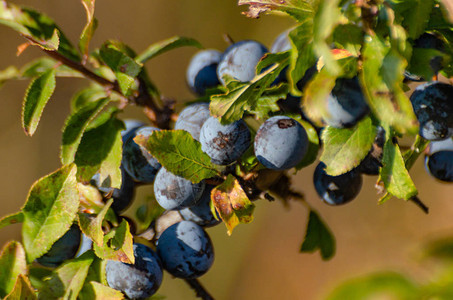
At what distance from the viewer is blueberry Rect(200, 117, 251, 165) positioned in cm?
61

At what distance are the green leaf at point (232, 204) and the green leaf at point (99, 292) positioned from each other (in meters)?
0.17

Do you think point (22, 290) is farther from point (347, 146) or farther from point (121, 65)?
point (347, 146)

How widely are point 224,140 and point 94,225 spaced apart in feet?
0.67

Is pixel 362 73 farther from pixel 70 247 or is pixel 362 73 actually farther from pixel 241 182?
pixel 70 247

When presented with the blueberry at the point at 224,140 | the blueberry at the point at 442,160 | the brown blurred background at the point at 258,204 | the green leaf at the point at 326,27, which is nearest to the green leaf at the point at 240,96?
the blueberry at the point at 224,140

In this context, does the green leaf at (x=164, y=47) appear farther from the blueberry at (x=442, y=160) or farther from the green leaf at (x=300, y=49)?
the blueberry at (x=442, y=160)

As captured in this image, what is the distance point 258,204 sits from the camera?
2527 mm

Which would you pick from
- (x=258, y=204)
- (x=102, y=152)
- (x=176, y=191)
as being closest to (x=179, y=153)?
(x=176, y=191)

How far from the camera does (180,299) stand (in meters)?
2.22

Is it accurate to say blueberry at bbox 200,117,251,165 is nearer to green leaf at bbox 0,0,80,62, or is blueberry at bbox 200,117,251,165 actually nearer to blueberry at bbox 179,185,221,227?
blueberry at bbox 179,185,221,227

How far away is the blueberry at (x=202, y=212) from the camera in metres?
0.70

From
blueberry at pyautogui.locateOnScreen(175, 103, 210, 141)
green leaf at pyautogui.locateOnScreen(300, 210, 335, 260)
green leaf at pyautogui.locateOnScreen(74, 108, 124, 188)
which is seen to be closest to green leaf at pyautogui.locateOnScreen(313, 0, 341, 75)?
blueberry at pyautogui.locateOnScreen(175, 103, 210, 141)

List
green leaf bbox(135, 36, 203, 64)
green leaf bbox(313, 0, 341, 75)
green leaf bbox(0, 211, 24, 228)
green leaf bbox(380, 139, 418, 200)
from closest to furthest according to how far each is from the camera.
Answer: green leaf bbox(313, 0, 341, 75), green leaf bbox(380, 139, 418, 200), green leaf bbox(0, 211, 24, 228), green leaf bbox(135, 36, 203, 64)

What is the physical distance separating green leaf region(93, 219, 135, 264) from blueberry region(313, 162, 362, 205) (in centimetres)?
33
